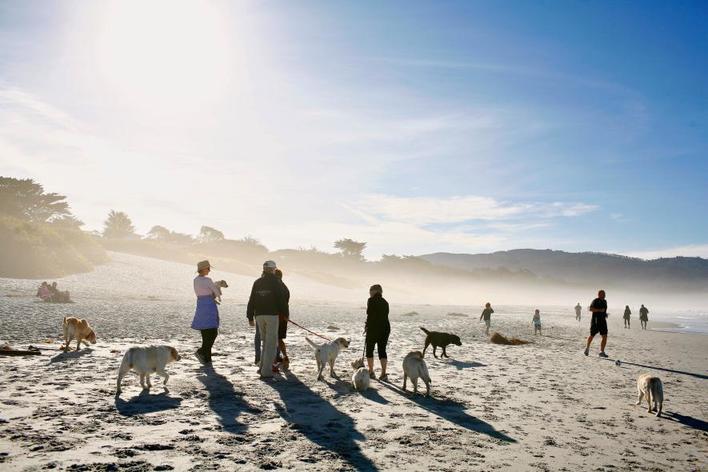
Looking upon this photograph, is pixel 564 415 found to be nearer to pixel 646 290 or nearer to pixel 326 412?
pixel 326 412

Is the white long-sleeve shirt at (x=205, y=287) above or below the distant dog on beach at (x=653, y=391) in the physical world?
above

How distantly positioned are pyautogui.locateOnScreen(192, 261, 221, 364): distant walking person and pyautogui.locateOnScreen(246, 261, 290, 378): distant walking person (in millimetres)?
1183

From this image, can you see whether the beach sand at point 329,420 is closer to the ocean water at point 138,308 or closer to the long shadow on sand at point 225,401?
the long shadow on sand at point 225,401

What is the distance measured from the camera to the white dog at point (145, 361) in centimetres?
723

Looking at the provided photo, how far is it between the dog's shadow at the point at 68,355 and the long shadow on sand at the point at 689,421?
1226 centimetres

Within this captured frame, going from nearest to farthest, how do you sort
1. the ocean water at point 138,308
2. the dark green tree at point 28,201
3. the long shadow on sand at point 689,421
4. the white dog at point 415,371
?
the long shadow on sand at point 689,421 < the white dog at point 415,371 < the ocean water at point 138,308 < the dark green tree at point 28,201

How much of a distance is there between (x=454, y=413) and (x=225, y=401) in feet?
12.4

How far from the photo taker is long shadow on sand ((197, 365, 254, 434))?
5.80 meters

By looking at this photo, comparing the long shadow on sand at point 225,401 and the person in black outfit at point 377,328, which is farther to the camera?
the person in black outfit at point 377,328

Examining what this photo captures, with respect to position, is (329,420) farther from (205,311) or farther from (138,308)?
(138,308)

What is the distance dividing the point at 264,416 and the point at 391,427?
189 centimetres

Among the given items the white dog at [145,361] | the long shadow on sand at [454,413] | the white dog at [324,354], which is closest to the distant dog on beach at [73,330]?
the white dog at [145,361]

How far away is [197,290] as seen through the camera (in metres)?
9.73

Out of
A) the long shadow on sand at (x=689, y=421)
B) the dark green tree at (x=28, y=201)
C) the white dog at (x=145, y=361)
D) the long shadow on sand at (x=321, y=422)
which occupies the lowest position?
the long shadow on sand at (x=321, y=422)
